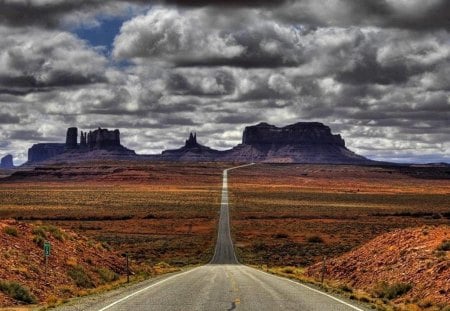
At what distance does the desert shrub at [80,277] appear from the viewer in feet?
82.5

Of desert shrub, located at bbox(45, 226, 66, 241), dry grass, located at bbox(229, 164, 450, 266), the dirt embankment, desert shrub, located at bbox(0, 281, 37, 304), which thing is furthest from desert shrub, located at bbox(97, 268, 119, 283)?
dry grass, located at bbox(229, 164, 450, 266)

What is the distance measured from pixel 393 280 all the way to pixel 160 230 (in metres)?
59.5

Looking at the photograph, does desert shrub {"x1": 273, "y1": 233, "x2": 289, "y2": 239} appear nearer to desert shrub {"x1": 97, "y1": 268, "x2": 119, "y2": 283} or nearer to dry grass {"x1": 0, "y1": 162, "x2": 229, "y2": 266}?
dry grass {"x1": 0, "y1": 162, "x2": 229, "y2": 266}

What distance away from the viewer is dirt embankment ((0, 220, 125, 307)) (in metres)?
20.6

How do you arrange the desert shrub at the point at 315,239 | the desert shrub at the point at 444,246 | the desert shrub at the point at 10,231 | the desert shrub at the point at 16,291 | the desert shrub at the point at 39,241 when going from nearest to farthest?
the desert shrub at the point at 16,291
the desert shrub at the point at 444,246
the desert shrub at the point at 10,231
the desert shrub at the point at 39,241
the desert shrub at the point at 315,239

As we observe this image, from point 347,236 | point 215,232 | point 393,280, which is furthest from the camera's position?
point 215,232

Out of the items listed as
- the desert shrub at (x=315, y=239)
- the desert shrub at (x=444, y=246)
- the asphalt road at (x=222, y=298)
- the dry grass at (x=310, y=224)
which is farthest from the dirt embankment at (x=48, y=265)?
the desert shrub at (x=315, y=239)

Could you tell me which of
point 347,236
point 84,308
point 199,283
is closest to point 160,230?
point 347,236

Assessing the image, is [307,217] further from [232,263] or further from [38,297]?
[38,297]

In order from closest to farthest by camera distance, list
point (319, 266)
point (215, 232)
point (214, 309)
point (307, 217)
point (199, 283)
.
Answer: point (214, 309) → point (199, 283) → point (319, 266) → point (215, 232) → point (307, 217)

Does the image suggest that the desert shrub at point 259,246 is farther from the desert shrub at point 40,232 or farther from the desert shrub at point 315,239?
the desert shrub at point 40,232

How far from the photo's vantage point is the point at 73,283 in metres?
24.5

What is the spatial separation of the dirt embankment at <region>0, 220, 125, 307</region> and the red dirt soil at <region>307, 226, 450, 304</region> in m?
12.0

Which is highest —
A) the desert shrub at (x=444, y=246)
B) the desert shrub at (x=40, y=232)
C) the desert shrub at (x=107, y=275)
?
the desert shrub at (x=444, y=246)
